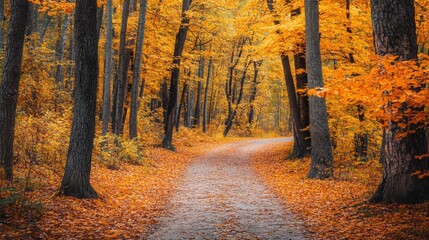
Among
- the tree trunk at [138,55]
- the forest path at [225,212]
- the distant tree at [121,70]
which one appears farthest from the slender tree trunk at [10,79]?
the tree trunk at [138,55]

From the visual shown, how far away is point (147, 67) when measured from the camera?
20875mm

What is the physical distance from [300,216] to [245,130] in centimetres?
3487

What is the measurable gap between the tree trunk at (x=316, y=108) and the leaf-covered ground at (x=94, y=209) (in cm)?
510

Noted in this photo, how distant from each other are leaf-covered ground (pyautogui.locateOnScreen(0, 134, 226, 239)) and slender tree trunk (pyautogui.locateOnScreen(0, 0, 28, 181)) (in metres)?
1.06

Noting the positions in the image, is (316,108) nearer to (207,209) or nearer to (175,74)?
(207,209)

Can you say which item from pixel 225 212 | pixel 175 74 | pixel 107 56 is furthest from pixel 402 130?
pixel 175 74

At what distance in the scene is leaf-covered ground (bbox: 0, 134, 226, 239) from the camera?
6179 millimetres

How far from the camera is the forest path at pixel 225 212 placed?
262 inches

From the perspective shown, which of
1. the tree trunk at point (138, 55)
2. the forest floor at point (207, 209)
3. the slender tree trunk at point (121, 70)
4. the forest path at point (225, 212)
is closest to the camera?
the forest floor at point (207, 209)

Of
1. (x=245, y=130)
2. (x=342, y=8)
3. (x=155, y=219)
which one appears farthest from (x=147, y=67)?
(x=245, y=130)

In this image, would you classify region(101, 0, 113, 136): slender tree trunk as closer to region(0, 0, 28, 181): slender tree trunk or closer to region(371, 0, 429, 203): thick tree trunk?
region(0, 0, 28, 181): slender tree trunk

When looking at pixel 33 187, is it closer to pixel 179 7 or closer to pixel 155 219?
pixel 155 219

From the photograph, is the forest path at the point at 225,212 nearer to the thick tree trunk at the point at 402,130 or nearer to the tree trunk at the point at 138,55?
the thick tree trunk at the point at 402,130

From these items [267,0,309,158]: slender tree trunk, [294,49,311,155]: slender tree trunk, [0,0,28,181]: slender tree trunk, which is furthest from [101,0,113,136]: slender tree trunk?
[294,49,311,155]: slender tree trunk
